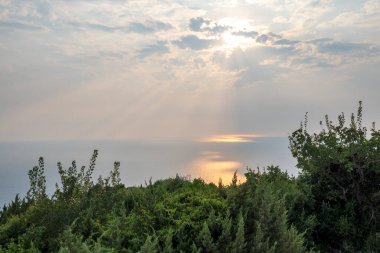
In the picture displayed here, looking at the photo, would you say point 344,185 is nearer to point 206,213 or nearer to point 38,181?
point 206,213

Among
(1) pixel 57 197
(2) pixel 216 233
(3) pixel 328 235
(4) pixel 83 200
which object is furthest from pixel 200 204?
(3) pixel 328 235

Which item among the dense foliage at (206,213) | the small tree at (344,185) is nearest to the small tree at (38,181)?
the dense foliage at (206,213)

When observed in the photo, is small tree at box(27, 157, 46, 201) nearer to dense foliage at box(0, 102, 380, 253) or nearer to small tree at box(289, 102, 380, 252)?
dense foliage at box(0, 102, 380, 253)

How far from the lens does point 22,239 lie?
Result: 8.64 metres

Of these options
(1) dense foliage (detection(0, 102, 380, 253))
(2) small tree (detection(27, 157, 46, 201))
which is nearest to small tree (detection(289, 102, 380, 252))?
(1) dense foliage (detection(0, 102, 380, 253))

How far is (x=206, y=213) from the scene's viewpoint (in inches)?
374

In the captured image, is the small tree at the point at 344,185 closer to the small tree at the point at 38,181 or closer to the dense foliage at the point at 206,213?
the dense foliage at the point at 206,213

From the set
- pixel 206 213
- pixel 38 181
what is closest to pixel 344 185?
pixel 206 213

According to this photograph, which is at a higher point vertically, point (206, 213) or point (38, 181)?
point (38, 181)

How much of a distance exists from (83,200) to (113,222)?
174 centimetres

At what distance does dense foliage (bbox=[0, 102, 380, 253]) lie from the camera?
8.54 meters

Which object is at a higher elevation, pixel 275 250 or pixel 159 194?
pixel 159 194

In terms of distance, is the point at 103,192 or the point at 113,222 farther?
the point at 103,192

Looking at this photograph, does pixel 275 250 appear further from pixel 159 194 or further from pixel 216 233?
Result: pixel 159 194
